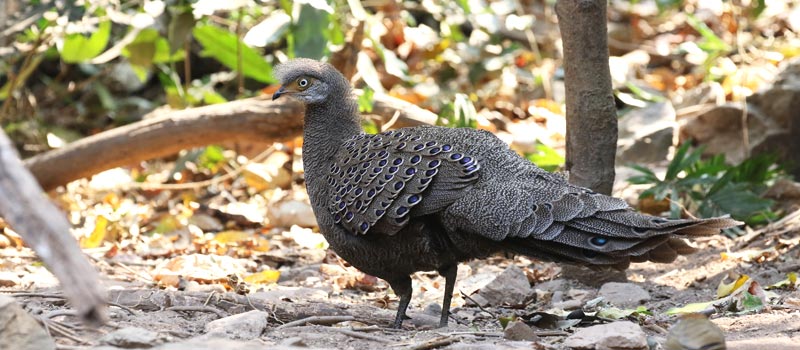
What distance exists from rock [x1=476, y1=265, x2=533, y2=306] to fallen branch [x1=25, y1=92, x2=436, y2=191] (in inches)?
69.7

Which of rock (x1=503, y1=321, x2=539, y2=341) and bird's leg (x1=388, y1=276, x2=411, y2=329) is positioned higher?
rock (x1=503, y1=321, x2=539, y2=341)

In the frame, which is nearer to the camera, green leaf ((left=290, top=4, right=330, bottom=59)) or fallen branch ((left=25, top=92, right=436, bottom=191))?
green leaf ((left=290, top=4, right=330, bottom=59))

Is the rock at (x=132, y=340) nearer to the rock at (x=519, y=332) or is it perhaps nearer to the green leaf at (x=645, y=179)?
the rock at (x=519, y=332)

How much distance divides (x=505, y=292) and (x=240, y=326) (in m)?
1.71

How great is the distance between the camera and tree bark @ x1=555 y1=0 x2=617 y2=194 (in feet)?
16.3

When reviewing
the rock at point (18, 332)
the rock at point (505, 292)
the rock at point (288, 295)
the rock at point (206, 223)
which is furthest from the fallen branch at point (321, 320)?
the rock at point (206, 223)

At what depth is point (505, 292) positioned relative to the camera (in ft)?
16.4

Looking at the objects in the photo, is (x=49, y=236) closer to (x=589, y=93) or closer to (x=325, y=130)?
(x=325, y=130)

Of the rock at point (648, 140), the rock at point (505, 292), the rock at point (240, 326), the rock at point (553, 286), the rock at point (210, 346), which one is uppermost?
the rock at point (648, 140)

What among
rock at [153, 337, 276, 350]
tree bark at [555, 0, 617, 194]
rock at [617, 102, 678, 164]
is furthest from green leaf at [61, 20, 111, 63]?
rock at [153, 337, 276, 350]

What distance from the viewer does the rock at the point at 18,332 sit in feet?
9.15

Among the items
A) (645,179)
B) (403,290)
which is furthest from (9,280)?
(645,179)

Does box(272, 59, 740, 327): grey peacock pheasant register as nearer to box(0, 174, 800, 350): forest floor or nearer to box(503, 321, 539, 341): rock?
box(0, 174, 800, 350): forest floor

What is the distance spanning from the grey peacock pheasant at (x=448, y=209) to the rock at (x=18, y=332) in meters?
1.68
